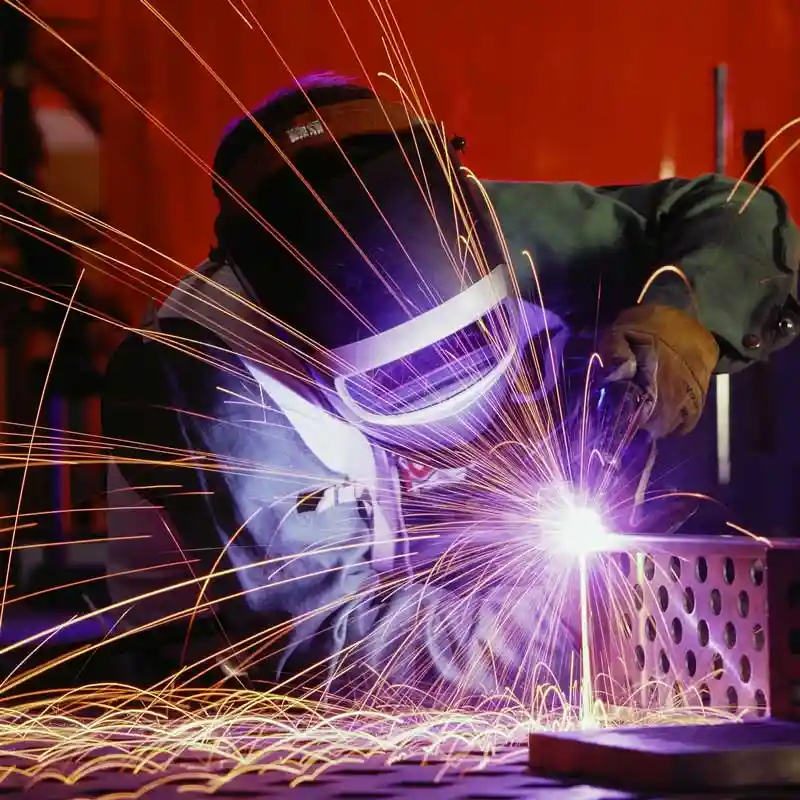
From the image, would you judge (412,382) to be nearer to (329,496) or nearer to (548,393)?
(548,393)

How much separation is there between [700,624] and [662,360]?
0.47 metres

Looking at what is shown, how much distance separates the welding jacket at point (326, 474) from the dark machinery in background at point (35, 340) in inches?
2.3

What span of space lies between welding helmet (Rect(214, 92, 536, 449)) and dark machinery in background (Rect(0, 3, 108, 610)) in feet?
1.43

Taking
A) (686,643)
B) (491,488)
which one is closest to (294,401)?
(491,488)

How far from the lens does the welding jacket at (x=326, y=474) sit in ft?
5.33

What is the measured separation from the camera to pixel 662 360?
1367 millimetres

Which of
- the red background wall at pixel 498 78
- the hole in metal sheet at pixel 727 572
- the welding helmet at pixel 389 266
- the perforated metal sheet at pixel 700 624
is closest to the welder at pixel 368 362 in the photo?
the welding helmet at pixel 389 266

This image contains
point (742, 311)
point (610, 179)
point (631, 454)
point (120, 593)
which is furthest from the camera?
point (610, 179)

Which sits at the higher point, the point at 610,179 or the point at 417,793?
the point at 610,179

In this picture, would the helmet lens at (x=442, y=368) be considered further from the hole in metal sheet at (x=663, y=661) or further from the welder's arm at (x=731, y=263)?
the hole in metal sheet at (x=663, y=661)

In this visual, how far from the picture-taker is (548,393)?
1605 mm

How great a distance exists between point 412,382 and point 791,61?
1076 millimetres

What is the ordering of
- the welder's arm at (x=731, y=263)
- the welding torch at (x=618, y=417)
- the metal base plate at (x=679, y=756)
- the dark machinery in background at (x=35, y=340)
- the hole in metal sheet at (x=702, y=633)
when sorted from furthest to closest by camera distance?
the dark machinery in background at (x=35, y=340) < the welder's arm at (x=731, y=263) < the welding torch at (x=618, y=417) < the hole in metal sheet at (x=702, y=633) < the metal base plate at (x=679, y=756)

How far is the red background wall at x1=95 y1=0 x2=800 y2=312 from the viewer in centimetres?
184
